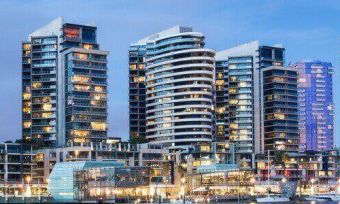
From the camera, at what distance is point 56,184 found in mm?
187250

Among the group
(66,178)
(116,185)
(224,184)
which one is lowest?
(224,184)

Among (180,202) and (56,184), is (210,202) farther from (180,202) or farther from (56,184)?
(56,184)

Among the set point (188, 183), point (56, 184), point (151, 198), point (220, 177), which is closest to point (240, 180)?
point (220, 177)

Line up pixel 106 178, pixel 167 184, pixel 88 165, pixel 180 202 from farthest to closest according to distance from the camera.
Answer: pixel 167 184, pixel 88 165, pixel 106 178, pixel 180 202

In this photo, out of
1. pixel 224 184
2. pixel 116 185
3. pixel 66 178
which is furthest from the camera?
pixel 224 184

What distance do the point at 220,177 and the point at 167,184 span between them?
15186 mm

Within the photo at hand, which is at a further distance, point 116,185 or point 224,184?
point 224,184

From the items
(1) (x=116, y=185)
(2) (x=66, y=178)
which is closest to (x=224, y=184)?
(1) (x=116, y=185)

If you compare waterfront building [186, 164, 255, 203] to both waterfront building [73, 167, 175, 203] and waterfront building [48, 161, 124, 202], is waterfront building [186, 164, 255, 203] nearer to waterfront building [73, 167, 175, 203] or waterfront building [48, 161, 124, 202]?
waterfront building [73, 167, 175, 203]

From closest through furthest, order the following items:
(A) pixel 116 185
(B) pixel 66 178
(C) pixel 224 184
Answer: (A) pixel 116 185
(B) pixel 66 178
(C) pixel 224 184

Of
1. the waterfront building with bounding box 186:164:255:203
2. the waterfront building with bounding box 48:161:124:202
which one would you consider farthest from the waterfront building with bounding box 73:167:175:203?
the waterfront building with bounding box 186:164:255:203

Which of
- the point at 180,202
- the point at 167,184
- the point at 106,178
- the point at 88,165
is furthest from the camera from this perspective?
the point at 167,184

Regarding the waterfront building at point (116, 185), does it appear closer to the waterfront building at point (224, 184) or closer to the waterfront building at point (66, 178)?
the waterfront building at point (66, 178)

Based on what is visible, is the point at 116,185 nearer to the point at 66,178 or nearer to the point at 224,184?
the point at 66,178
